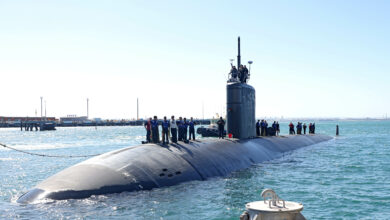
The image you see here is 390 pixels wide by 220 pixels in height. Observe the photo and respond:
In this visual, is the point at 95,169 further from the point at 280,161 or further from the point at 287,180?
the point at 280,161

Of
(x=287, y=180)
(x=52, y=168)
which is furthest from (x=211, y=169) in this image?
(x=52, y=168)

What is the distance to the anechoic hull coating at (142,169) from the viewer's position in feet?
39.2

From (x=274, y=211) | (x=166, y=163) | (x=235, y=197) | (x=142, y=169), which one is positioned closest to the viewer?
(x=274, y=211)

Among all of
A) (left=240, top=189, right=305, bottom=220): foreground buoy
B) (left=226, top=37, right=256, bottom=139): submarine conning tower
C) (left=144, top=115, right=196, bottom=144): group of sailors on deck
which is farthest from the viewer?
(left=226, top=37, right=256, bottom=139): submarine conning tower

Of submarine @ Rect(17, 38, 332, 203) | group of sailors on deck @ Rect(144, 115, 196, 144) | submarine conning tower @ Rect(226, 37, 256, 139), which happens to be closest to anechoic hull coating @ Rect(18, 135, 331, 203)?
submarine @ Rect(17, 38, 332, 203)

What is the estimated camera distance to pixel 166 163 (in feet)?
48.0

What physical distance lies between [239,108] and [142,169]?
9.39 metres

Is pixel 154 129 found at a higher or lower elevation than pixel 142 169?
higher

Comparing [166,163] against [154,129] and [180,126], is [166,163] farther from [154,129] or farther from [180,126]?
[180,126]

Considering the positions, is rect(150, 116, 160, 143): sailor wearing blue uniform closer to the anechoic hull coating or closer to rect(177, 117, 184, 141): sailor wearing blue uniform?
the anechoic hull coating

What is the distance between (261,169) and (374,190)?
5.75 meters

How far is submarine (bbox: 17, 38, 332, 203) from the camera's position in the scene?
12070 millimetres

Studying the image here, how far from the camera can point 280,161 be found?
23.4 metres

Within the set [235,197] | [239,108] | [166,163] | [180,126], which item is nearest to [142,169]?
[166,163]
